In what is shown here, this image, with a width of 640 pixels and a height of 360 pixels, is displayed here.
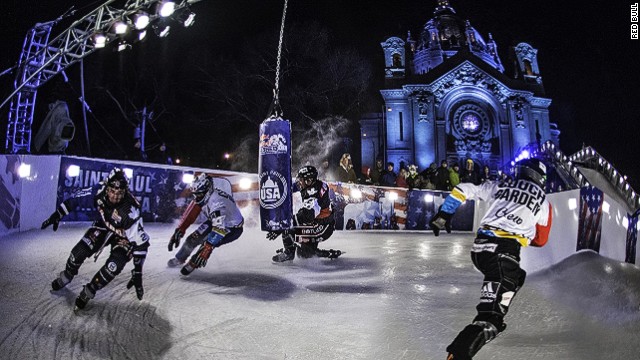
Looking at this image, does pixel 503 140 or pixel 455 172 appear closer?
pixel 455 172

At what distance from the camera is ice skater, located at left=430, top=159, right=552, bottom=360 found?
343 cm

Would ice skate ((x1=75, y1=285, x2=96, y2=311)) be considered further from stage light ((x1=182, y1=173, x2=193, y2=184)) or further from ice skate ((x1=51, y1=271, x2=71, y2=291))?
stage light ((x1=182, y1=173, x2=193, y2=184))

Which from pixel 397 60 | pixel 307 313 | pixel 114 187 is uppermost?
pixel 397 60

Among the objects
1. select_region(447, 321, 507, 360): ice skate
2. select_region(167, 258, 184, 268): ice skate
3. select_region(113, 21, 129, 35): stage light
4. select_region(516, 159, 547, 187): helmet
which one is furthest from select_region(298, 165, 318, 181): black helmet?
select_region(113, 21, 129, 35): stage light

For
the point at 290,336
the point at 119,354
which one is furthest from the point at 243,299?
the point at 119,354

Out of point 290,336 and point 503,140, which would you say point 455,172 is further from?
point 503,140

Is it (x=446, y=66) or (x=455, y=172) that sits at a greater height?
(x=446, y=66)

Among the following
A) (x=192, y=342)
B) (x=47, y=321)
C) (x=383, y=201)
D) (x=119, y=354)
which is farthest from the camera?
(x=383, y=201)

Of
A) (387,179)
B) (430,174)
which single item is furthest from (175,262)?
(430,174)

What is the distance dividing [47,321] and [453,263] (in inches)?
239

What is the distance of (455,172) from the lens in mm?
16688

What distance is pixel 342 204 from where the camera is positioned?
13.9m

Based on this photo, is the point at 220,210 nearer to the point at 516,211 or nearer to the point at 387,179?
the point at 516,211

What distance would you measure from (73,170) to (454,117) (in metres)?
39.5
